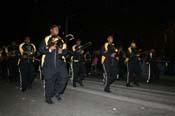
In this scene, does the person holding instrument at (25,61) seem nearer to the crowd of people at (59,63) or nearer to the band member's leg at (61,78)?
the crowd of people at (59,63)

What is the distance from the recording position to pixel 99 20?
38.5 meters

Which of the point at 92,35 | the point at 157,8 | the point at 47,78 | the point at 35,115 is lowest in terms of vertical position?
the point at 35,115

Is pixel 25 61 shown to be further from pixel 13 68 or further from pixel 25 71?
pixel 13 68

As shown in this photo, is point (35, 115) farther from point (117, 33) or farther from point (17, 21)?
point (17, 21)

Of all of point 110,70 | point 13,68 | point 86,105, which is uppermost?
point 110,70

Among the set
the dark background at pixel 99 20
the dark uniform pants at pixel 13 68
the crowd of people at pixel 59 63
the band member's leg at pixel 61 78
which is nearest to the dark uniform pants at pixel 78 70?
the crowd of people at pixel 59 63

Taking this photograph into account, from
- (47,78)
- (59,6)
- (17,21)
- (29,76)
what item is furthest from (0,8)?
(47,78)

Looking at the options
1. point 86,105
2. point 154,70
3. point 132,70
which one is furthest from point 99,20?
point 86,105

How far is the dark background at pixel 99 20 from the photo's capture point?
33891mm

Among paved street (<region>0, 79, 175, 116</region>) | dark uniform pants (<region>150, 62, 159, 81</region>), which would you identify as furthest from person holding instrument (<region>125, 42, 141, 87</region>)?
dark uniform pants (<region>150, 62, 159, 81</region>)

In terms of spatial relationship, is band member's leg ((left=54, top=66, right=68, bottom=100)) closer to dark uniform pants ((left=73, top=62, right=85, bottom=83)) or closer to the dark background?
dark uniform pants ((left=73, top=62, right=85, bottom=83))

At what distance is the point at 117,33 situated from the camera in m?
36.2

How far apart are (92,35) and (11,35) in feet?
41.5

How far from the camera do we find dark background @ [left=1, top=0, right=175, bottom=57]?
3389 cm
